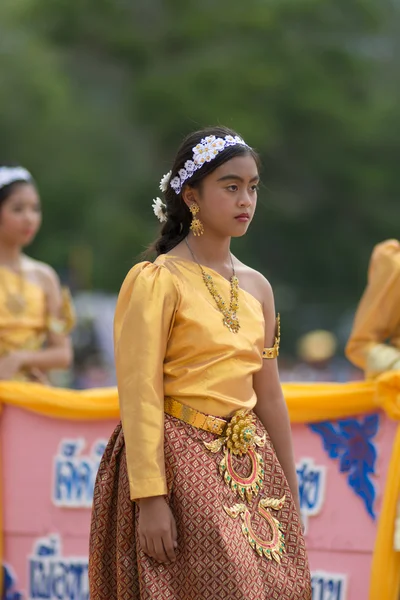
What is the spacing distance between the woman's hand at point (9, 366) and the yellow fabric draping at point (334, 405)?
0.24 m

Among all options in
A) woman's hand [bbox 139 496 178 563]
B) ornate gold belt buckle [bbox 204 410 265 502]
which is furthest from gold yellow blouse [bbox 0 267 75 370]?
woman's hand [bbox 139 496 178 563]

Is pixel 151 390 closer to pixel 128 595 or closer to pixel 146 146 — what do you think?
pixel 128 595

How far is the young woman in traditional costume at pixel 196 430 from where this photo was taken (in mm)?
3506

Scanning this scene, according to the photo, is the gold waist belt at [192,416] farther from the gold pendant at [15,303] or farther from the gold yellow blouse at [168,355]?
the gold pendant at [15,303]

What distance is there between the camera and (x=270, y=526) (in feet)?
12.2

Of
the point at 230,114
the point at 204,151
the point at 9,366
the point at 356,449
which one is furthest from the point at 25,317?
the point at 230,114

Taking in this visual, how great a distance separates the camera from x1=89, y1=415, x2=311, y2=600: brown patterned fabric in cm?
350

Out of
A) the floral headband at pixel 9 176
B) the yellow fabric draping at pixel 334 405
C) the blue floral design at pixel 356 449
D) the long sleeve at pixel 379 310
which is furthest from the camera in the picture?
the floral headband at pixel 9 176

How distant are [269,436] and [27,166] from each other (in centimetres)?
1832

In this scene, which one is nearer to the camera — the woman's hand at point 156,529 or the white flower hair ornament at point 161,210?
the woman's hand at point 156,529

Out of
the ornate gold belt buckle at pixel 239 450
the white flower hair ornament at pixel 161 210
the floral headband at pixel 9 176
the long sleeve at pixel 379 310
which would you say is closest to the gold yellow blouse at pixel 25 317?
the floral headband at pixel 9 176

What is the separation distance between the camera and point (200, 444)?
11.9 ft

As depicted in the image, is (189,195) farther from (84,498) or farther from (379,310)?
(84,498)

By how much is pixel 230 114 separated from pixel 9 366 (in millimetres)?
16592
